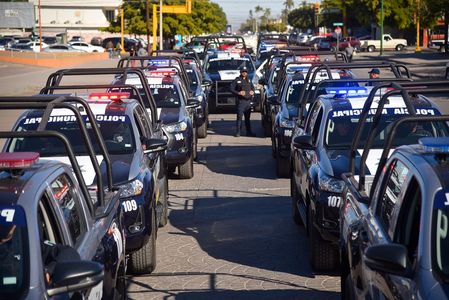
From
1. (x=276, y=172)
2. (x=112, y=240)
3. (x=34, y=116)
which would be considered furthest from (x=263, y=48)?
(x=112, y=240)

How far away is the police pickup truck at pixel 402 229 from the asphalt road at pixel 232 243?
7.17 feet

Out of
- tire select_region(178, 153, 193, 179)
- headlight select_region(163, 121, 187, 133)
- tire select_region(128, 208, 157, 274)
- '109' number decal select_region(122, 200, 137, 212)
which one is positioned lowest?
tire select_region(178, 153, 193, 179)

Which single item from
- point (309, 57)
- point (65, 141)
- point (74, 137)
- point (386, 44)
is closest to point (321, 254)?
point (74, 137)

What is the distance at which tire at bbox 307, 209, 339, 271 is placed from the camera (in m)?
9.25

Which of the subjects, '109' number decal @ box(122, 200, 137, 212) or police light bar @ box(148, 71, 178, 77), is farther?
police light bar @ box(148, 71, 178, 77)

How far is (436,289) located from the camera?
4.47 m

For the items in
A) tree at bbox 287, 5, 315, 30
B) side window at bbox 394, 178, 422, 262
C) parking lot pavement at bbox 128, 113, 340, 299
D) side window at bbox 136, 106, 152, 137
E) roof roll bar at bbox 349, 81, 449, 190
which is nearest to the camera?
side window at bbox 394, 178, 422, 262

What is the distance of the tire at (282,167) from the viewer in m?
15.9

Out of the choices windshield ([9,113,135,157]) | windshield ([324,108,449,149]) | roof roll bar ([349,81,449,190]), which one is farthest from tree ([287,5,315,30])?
roof roll bar ([349,81,449,190])

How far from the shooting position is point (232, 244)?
11070 mm

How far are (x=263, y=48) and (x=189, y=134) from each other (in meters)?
29.1

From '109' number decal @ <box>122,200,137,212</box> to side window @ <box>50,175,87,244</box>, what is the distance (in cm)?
266

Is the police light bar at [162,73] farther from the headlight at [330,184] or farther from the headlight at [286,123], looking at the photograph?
the headlight at [330,184]

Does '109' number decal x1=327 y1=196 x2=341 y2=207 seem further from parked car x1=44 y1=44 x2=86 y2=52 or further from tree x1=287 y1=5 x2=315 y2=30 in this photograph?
tree x1=287 y1=5 x2=315 y2=30
